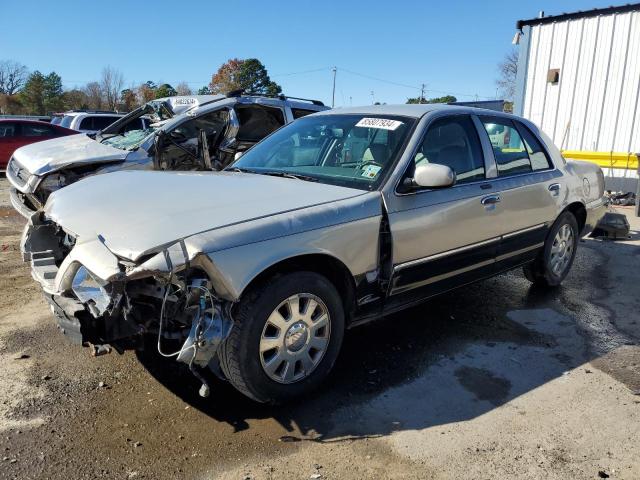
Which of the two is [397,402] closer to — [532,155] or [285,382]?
[285,382]

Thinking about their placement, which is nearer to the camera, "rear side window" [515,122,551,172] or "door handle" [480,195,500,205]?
"door handle" [480,195,500,205]

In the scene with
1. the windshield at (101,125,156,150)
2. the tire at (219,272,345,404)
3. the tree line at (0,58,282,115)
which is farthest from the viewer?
the tree line at (0,58,282,115)

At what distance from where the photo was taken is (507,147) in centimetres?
467

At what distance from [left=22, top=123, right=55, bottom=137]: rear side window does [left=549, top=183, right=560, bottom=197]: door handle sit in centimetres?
1366

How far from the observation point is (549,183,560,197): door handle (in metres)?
4.93

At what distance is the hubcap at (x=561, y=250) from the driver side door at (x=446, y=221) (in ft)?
4.20

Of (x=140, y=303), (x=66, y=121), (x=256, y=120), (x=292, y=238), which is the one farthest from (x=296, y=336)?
(x=66, y=121)

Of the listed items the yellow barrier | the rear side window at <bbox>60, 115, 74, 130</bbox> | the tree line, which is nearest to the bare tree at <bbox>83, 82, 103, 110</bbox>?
the tree line

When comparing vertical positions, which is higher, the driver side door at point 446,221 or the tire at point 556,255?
the driver side door at point 446,221

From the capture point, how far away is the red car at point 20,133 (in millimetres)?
14250

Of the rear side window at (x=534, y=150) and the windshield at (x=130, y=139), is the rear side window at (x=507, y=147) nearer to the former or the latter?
the rear side window at (x=534, y=150)

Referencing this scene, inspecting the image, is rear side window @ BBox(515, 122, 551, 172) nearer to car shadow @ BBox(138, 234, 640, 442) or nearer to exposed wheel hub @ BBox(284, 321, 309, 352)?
car shadow @ BBox(138, 234, 640, 442)

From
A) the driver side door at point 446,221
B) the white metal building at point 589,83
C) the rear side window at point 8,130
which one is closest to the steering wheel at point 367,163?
the driver side door at point 446,221

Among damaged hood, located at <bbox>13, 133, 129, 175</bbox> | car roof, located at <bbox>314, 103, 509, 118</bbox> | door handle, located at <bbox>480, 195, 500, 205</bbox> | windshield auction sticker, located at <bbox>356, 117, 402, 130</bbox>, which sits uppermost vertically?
car roof, located at <bbox>314, 103, 509, 118</bbox>
